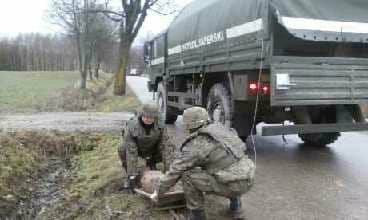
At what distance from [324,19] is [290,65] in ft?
3.42

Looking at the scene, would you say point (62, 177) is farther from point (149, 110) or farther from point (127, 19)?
point (127, 19)

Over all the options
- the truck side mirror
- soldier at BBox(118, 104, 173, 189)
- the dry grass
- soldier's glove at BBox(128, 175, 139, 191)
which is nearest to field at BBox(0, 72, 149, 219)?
the dry grass

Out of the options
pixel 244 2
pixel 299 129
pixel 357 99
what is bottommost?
pixel 299 129

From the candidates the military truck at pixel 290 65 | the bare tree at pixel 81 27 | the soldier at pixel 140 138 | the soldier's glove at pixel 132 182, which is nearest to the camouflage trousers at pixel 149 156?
the soldier at pixel 140 138

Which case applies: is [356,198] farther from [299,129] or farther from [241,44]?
[241,44]

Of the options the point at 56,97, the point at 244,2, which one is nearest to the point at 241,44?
the point at 244,2

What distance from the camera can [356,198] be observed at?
627 cm

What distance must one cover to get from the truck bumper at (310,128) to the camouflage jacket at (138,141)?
218cm

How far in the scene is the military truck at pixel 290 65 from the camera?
757 centimetres

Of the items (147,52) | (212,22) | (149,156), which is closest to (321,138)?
(212,22)

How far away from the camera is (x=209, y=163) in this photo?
15.8 feet

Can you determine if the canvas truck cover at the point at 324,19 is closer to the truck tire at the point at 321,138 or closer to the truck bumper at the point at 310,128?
the truck bumper at the point at 310,128

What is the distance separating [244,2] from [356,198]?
399 cm

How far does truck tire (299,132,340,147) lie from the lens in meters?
9.88
